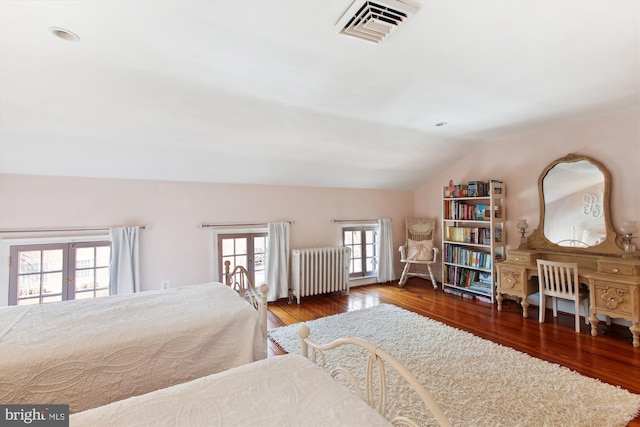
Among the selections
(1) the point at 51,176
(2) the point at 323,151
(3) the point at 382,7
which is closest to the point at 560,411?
(3) the point at 382,7

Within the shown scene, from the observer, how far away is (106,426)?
3.55 ft

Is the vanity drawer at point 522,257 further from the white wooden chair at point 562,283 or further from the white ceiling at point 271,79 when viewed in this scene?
the white ceiling at point 271,79

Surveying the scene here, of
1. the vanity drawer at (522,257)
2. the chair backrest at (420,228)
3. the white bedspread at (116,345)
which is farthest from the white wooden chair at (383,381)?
the chair backrest at (420,228)

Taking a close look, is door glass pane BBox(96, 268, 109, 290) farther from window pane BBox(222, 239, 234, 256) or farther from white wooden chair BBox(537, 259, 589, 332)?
white wooden chair BBox(537, 259, 589, 332)

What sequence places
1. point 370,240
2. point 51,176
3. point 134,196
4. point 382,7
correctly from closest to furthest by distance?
point 382,7 → point 51,176 → point 134,196 → point 370,240

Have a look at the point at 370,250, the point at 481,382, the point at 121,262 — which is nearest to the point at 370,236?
the point at 370,250

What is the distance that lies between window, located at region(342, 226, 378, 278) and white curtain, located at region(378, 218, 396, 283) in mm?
130

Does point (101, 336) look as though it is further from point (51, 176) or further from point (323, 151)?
point (323, 151)

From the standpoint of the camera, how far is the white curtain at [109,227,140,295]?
140 inches

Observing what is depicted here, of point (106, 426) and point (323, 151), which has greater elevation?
point (323, 151)

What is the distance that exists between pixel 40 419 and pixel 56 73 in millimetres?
2182

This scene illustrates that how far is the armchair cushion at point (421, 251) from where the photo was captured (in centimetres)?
533

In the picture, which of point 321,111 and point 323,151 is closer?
point 321,111

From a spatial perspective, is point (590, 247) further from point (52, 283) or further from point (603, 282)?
point (52, 283)
